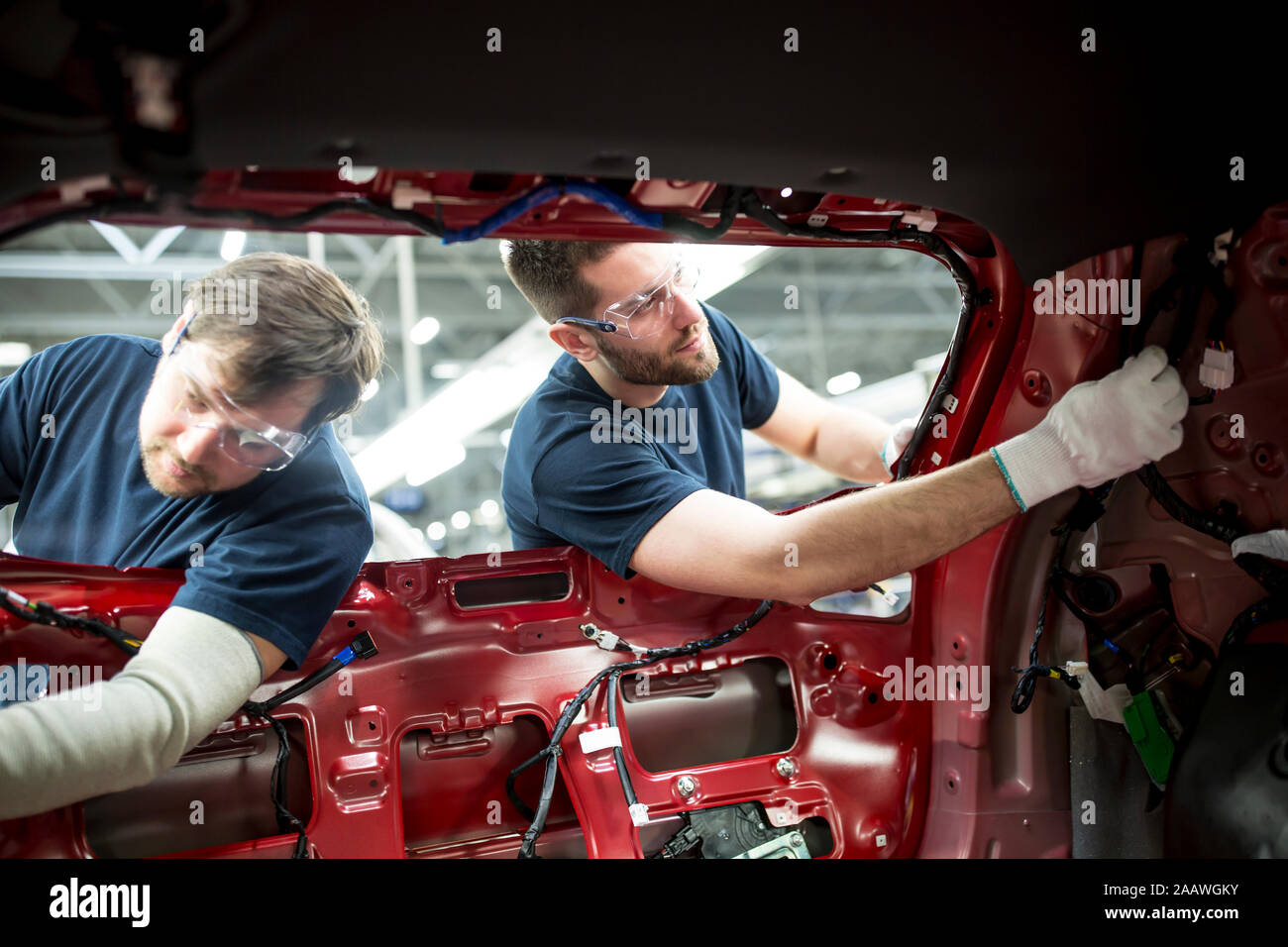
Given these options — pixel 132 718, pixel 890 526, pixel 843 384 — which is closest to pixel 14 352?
pixel 843 384

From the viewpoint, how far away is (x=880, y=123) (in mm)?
1429

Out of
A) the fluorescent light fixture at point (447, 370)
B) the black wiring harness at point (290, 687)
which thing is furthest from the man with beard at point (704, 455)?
the fluorescent light fixture at point (447, 370)

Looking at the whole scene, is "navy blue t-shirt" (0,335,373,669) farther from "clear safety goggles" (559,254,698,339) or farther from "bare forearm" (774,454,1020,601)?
"bare forearm" (774,454,1020,601)

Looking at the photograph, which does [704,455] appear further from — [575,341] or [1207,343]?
[1207,343]

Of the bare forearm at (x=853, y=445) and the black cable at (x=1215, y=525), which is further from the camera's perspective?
the bare forearm at (x=853, y=445)

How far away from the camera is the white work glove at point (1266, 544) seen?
1.67m

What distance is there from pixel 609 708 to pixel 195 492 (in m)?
1.06

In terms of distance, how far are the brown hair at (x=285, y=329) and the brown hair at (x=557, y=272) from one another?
0.42 m

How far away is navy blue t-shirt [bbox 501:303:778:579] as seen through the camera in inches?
82.8

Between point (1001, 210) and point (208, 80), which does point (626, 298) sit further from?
point (208, 80)

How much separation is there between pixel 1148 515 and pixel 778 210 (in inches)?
39.0

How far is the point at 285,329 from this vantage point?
2033 mm

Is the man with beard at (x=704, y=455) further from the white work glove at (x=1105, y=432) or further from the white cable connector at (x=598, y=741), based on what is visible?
the white cable connector at (x=598, y=741)

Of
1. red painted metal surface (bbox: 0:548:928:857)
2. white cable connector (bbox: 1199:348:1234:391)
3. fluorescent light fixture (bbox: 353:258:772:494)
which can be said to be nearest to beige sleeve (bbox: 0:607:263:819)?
red painted metal surface (bbox: 0:548:928:857)
